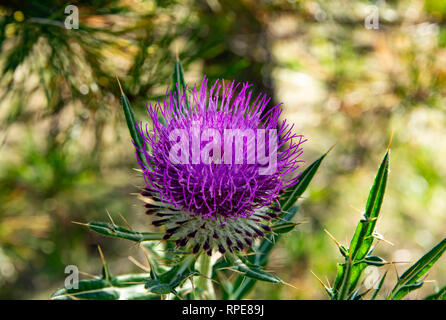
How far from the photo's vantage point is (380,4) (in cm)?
250

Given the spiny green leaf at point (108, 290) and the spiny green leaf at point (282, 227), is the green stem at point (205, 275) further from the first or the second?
the spiny green leaf at point (282, 227)

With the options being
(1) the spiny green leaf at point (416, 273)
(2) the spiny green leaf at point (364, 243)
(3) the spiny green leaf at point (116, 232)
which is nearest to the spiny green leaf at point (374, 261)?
(2) the spiny green leaf at point (364, 243)

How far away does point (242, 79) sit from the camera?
309cm

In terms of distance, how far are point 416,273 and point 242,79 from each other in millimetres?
2123

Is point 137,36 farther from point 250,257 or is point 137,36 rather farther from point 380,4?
point 380,4

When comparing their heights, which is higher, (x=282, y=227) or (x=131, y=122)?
(x=131, y=122)

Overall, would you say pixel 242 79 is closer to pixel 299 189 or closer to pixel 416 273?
pixel 299 189

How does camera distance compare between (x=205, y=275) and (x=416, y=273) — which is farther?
(x=205, y=275)

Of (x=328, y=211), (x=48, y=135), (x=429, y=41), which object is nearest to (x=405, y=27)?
(x=429, y=41)

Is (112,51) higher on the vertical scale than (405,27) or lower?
lower

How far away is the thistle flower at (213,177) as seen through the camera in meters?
1.39

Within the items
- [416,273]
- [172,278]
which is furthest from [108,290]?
[416,273]

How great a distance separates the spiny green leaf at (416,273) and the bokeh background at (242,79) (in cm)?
54

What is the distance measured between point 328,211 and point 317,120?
84 centimetres
